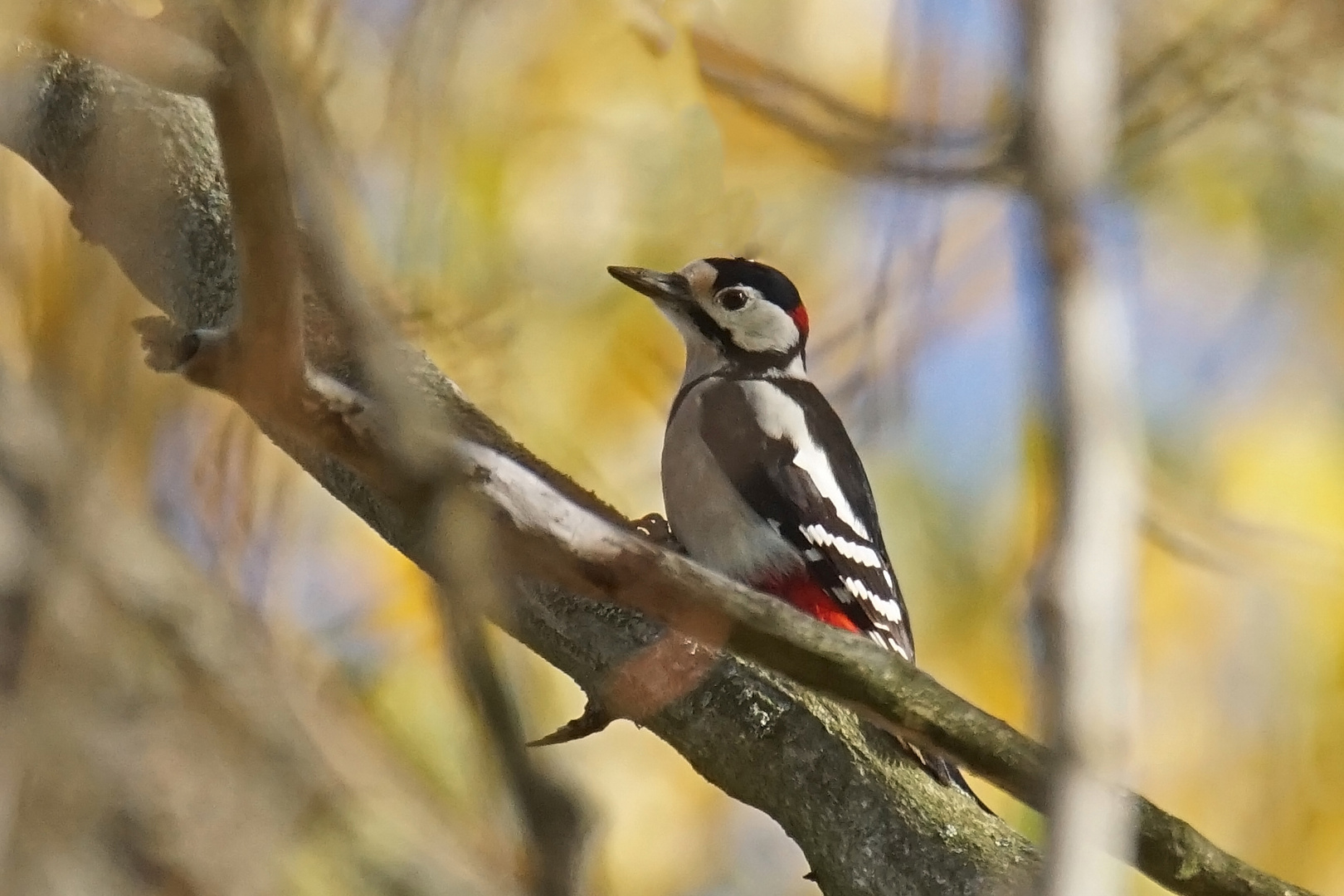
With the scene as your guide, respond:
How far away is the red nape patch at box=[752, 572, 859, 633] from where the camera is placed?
441 cm

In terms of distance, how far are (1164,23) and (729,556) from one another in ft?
6.50

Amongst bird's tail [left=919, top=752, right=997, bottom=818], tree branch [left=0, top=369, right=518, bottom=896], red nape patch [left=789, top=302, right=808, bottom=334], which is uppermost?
red nape patch [left=789, top=302, right=808, bottom=334]

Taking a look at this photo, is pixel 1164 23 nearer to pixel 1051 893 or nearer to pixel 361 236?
pixel 361 236

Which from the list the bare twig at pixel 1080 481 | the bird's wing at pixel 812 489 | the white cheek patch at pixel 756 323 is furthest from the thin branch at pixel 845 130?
the white cheek patch at pixel 756 323

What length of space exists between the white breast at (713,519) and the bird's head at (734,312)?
60cm

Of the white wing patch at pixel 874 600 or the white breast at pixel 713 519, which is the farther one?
the white breast at pixel 713 519

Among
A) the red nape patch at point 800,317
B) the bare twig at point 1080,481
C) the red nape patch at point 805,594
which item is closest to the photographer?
the bare twig at point 1080,481

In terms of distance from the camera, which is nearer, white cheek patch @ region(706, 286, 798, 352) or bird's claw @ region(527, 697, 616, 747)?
bird's claw @ region(527, 697, 616, 747)

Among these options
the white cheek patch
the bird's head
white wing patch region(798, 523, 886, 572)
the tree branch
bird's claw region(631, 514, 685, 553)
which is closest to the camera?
the tree branch

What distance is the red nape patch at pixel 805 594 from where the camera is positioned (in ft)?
14.5

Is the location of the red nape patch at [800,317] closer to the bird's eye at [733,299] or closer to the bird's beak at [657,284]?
the bird's eye at [733,299]

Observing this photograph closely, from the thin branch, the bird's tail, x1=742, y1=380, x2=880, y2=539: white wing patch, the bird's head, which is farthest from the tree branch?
the bird's head

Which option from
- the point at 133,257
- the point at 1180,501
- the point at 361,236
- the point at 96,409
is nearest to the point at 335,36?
the point at 133,257

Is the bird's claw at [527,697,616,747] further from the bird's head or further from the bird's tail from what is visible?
the bird's head
